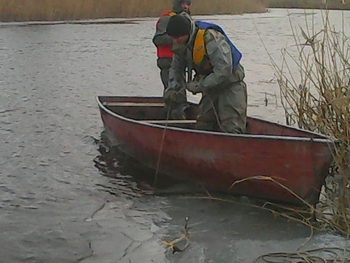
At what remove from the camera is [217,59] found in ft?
19.1

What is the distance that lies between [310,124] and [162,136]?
58.1 inches

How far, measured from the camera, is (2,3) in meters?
21.9

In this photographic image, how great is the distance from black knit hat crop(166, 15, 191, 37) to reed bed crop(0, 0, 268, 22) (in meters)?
17.1

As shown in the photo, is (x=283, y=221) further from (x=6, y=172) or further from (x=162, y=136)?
(x=6, y=172)

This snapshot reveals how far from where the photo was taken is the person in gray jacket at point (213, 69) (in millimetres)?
5809

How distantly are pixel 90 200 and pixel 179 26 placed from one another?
1.75 meters

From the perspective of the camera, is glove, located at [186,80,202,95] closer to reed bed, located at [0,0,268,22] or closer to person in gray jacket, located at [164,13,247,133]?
person in gray jacket, located at [164,13,247,133]

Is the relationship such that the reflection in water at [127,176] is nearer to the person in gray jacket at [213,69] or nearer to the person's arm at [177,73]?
the person in gray jacket at [213,69]

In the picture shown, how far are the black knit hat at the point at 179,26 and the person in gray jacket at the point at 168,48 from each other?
3.95 feet

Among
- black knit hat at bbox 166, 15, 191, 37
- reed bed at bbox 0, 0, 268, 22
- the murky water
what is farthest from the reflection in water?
reed bed at bbox 0, 0, 268, 22

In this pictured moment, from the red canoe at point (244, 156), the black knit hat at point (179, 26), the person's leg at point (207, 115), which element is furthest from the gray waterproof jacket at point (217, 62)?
the red canoe at point (244, 156)

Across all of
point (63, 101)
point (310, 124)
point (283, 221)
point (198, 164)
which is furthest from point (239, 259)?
point (63, 101)

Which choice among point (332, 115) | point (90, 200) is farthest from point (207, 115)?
point (90, 200)

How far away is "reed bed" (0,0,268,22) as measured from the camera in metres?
22.0
